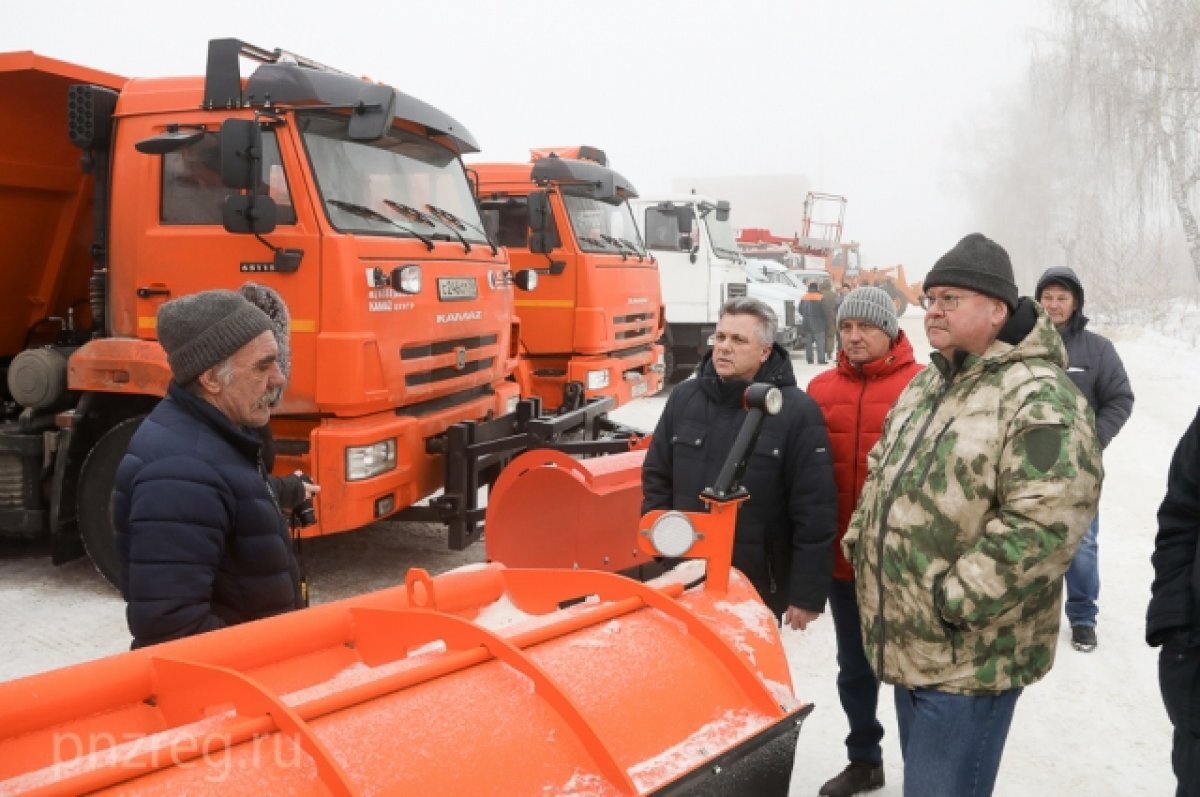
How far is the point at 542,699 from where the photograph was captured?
5.68ft

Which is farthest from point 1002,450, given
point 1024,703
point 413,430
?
point 413,430

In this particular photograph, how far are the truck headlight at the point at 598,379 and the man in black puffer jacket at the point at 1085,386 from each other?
4171 mm

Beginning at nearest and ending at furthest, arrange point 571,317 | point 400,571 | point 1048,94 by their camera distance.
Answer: point 400,571 → point 571,317 → point 1048,94

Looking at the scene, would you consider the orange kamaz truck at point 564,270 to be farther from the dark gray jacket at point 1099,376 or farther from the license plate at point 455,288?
the dark gray jacket at point 1099,376

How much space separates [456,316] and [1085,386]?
3305 millimetres

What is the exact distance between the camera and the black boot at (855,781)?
3176 millimetres

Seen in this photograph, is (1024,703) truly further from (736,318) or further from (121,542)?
(121,542)

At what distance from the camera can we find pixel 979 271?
2238mm

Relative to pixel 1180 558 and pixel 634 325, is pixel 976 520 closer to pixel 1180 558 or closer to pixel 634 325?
pixel 1180 558

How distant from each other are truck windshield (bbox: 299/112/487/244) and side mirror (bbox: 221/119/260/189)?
39 centimetres

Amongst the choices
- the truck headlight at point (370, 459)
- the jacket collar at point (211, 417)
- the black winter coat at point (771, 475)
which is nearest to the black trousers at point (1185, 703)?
the black winter coat at point (771, 475)

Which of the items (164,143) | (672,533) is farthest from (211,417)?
(164,143)

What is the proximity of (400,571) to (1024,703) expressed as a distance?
136 inches

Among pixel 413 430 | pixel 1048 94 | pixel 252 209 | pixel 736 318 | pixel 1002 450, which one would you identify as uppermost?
pixel 1048 94
